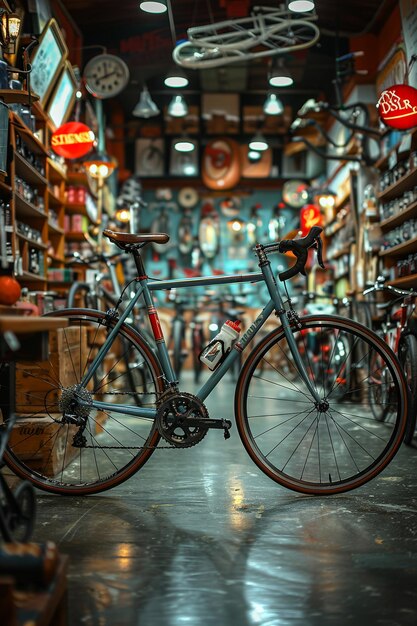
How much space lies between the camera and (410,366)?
443 centimetres

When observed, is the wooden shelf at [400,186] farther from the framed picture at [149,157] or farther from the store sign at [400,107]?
the framed picture at [149,157]

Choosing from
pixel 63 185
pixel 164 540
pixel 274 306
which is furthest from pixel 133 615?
pixel 63 185

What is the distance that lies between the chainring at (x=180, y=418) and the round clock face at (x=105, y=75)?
6.04 metres

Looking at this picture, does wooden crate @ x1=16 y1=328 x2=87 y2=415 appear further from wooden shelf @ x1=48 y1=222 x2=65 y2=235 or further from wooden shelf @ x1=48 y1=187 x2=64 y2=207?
wooden shelf @ x1=48 y1=187 x2=64 y2=207

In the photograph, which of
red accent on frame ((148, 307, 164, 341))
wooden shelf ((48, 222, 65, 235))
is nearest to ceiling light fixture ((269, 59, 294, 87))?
wooden shelf ((48, 222, 65, 235))

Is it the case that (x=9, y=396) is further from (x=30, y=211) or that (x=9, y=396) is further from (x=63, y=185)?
(x=63, y=185)

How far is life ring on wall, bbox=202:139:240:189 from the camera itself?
49.8ft

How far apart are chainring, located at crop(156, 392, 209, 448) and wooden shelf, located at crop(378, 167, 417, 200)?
3.57m

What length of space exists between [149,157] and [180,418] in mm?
12854

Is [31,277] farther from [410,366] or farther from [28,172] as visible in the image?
[410,366]

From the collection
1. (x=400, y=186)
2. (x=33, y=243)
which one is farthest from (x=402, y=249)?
(x=33, y=243)

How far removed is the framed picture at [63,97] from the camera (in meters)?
7.32

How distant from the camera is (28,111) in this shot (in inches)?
237

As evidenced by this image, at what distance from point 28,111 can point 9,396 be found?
329 cm
